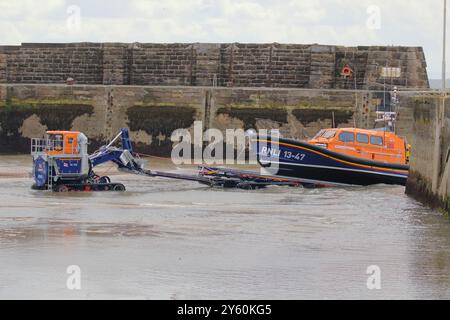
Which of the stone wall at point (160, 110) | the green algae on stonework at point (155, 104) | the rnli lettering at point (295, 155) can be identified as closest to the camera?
the rnli lettering at point (295, 155)

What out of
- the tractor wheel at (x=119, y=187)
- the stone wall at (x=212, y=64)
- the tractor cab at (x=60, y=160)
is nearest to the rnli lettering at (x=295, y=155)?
the tractor wheel at (x=119, y=187)

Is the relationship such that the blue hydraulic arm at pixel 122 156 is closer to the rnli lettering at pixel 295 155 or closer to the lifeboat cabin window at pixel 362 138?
the rnli lettering at pixel 295 155

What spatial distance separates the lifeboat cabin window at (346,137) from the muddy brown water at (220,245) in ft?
7.09

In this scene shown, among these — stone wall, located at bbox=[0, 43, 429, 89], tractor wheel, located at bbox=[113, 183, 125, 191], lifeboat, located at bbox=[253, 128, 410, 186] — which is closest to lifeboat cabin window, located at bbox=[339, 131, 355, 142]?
lifeboat, located at bbox=[253, 128, 410, 186]

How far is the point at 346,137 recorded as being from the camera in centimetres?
2572

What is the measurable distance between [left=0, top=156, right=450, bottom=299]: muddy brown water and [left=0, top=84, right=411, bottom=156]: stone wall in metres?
9.16

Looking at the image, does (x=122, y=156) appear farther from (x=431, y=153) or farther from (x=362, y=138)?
(x=431, y=153)

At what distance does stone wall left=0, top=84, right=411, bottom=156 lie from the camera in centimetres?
3288

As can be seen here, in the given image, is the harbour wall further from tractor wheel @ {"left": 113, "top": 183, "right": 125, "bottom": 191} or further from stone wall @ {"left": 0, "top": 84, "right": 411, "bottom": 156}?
stone wall @ {"left": 0, "top": 84, "right": 411, "bottom": 156}

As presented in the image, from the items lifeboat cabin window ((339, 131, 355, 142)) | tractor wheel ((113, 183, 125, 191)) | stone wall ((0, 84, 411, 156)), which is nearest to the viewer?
tractor wheel ((113, 183, 125, 191))

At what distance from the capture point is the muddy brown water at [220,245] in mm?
13250
